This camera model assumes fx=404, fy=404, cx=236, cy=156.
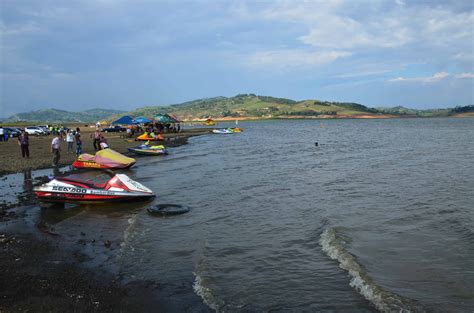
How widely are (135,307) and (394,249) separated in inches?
285

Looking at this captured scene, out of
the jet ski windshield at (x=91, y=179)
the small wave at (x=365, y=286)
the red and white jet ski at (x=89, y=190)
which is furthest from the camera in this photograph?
the jet ski windshield at (x=91, y=179)

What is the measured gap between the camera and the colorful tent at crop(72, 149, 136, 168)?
25.0 meters

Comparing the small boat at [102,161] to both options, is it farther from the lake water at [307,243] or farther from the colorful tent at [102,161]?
the lake water at [307,243]

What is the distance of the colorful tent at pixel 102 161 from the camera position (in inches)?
984

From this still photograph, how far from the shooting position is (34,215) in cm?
1477

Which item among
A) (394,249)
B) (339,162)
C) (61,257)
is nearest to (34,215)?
(61,257)

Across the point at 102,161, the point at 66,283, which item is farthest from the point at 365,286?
the point at 102,161

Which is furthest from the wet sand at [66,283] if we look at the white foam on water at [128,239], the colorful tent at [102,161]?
the colorful tent at [102,161]

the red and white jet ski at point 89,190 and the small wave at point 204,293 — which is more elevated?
the red and white jet ski at point 89,190

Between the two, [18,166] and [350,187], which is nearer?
[350,187]

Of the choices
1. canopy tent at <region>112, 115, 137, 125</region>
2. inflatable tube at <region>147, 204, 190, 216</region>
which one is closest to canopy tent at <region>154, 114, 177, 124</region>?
canopy tent at <region>112, 115, 137, 125</region>

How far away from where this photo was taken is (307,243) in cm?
1175

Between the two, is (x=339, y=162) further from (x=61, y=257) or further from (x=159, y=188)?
(x=61, y=257)

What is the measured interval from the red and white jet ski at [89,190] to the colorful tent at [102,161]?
8.07 meters
